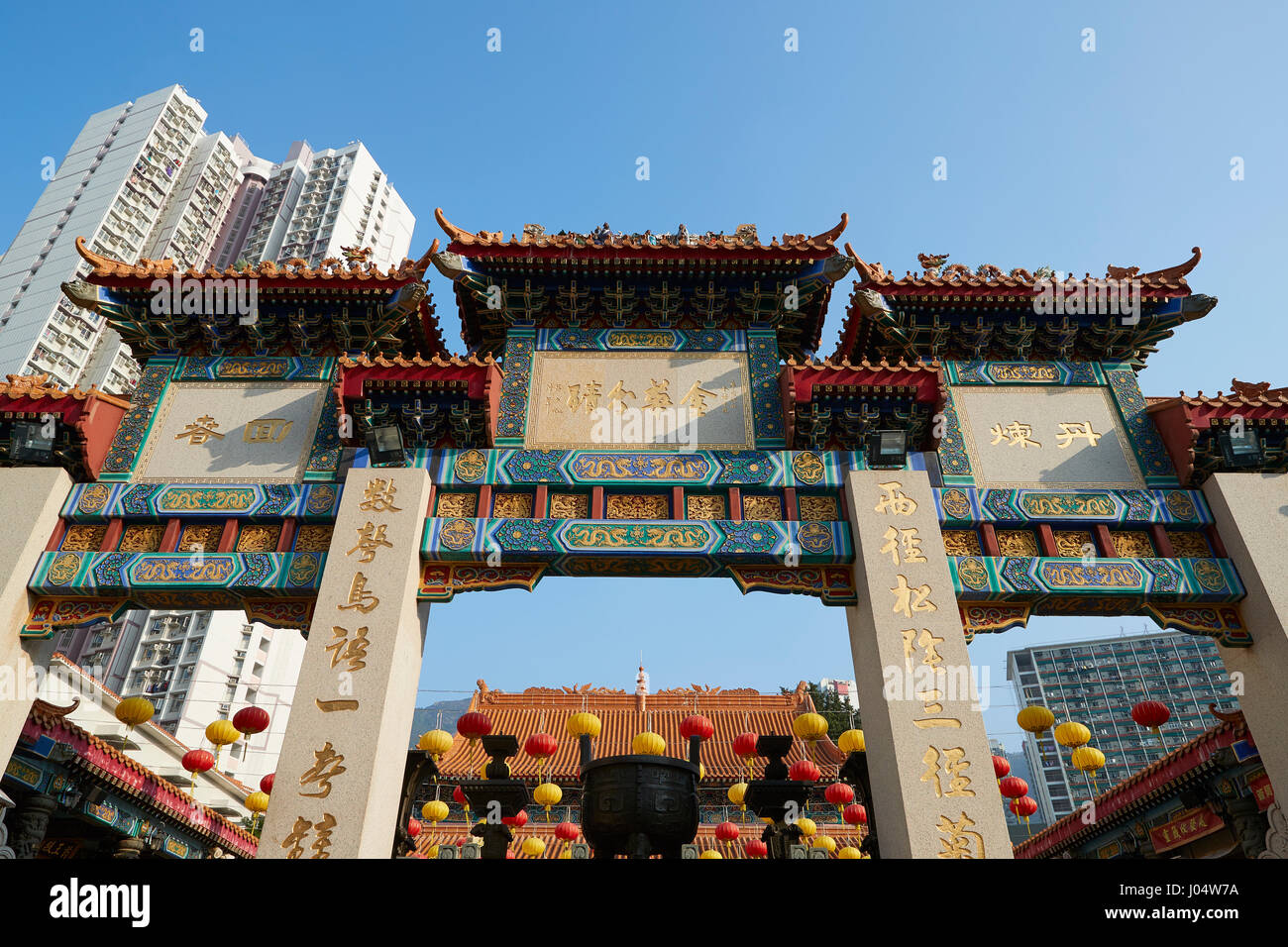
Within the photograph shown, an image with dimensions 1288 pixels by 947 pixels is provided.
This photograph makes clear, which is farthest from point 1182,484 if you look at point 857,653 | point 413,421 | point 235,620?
point 235,620

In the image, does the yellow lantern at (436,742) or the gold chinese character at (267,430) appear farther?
the yellow lantern at (436,742)

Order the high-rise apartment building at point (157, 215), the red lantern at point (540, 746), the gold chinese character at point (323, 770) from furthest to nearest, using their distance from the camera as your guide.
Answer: the high-rise apartment building at point (157, 215)
the red lantern at point (540, 746)
the gold chinese character at point (323, 770)

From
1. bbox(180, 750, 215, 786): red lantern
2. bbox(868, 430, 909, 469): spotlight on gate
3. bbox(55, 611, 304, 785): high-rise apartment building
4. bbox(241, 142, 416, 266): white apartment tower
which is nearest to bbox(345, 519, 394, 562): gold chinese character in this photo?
bbox(868, 430, 909, 469): spotlight on gate

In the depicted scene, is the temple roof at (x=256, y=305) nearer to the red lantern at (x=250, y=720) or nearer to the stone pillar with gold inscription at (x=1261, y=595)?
the red lantern at (x=250, y=720)

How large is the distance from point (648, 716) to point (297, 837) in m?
18.5

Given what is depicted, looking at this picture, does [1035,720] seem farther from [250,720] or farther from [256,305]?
[256,305]

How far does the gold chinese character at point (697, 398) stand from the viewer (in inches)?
373

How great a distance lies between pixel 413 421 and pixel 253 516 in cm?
194

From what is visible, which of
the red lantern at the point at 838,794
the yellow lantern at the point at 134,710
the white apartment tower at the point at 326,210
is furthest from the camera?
the white apartment tower at the point at 326,210

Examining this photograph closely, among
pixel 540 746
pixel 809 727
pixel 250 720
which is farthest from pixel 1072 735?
pixel 250 720

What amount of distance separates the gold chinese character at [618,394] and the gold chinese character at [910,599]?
12.4ft

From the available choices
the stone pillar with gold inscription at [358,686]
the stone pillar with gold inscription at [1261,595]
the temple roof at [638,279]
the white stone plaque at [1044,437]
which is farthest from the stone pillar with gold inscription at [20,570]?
the stone pillar with gold inscription at [1261,595]

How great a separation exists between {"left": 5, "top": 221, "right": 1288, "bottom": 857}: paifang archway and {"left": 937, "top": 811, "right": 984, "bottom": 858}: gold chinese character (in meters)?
0.03

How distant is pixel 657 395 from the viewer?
9.66m
